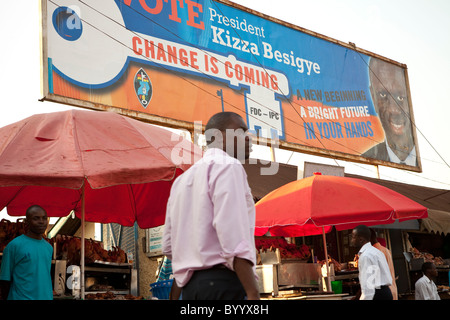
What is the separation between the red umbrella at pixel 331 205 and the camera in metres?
7.15

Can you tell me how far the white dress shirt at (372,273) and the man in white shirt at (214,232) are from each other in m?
3.65

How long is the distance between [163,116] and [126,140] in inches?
214

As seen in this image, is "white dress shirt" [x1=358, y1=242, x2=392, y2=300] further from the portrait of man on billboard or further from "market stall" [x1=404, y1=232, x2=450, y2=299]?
the portrait of man on billboard

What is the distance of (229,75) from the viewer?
1277 cm

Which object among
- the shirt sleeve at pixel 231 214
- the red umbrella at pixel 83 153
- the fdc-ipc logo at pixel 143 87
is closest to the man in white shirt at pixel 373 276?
the red umbrella at pixel 83 153

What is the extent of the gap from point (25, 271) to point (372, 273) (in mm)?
3637

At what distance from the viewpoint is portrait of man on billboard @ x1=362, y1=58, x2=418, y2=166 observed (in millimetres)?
16344

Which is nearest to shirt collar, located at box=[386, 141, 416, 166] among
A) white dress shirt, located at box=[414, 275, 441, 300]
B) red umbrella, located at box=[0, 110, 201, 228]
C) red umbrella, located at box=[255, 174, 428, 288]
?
white dress shirt, located at box=[414, 275, 441, 300]

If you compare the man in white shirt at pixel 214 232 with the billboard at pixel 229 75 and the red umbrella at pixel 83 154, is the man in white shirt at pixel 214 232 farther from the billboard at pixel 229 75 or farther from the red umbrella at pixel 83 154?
the billboard at pixel 229 75

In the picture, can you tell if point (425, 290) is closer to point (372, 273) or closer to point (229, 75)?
point (372, 273)

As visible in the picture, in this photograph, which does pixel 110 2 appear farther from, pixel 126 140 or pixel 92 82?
pixel 126 140

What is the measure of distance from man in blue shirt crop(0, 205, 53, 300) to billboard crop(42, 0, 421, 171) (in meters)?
4.74

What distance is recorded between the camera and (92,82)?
1045 cm
